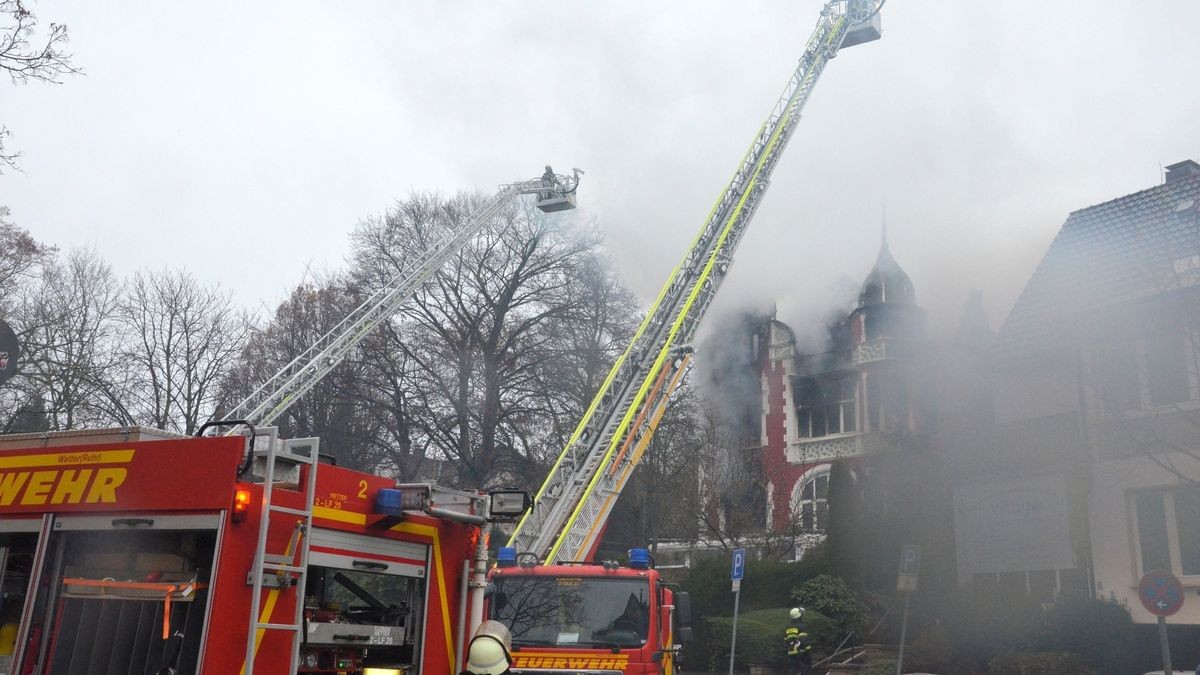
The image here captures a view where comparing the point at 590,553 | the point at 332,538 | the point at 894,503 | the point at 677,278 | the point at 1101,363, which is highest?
the point at 677,278

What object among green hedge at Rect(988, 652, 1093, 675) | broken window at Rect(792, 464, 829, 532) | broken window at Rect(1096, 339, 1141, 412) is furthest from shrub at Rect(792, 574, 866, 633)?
broken window at Rect(1096, 339, 1141, 412)

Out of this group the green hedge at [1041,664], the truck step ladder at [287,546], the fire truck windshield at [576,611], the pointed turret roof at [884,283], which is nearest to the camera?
the truck step ladder at [287,546]

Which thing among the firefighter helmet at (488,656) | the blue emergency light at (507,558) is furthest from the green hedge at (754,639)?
the firefighter helmet at (488,656)

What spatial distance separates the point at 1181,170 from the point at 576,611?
633 inches

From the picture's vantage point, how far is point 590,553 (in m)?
13.7

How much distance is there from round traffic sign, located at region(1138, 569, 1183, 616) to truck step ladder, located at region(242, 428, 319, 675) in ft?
26.5

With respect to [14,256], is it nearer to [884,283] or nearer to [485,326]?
[485,326]

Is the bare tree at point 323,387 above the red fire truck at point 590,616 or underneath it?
above

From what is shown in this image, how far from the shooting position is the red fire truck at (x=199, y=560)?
472 centimetres

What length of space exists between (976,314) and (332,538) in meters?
20.2

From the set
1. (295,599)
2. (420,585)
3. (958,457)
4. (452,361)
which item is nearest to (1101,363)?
(958,457)

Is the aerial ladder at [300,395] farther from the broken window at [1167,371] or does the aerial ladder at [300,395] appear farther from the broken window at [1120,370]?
the broken window at [1167,371]

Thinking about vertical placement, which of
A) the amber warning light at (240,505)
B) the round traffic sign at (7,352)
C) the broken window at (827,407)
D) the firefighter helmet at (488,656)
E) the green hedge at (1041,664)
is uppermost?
the broken window at (827,407)

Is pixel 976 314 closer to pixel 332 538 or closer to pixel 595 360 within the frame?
pixel 595 360
